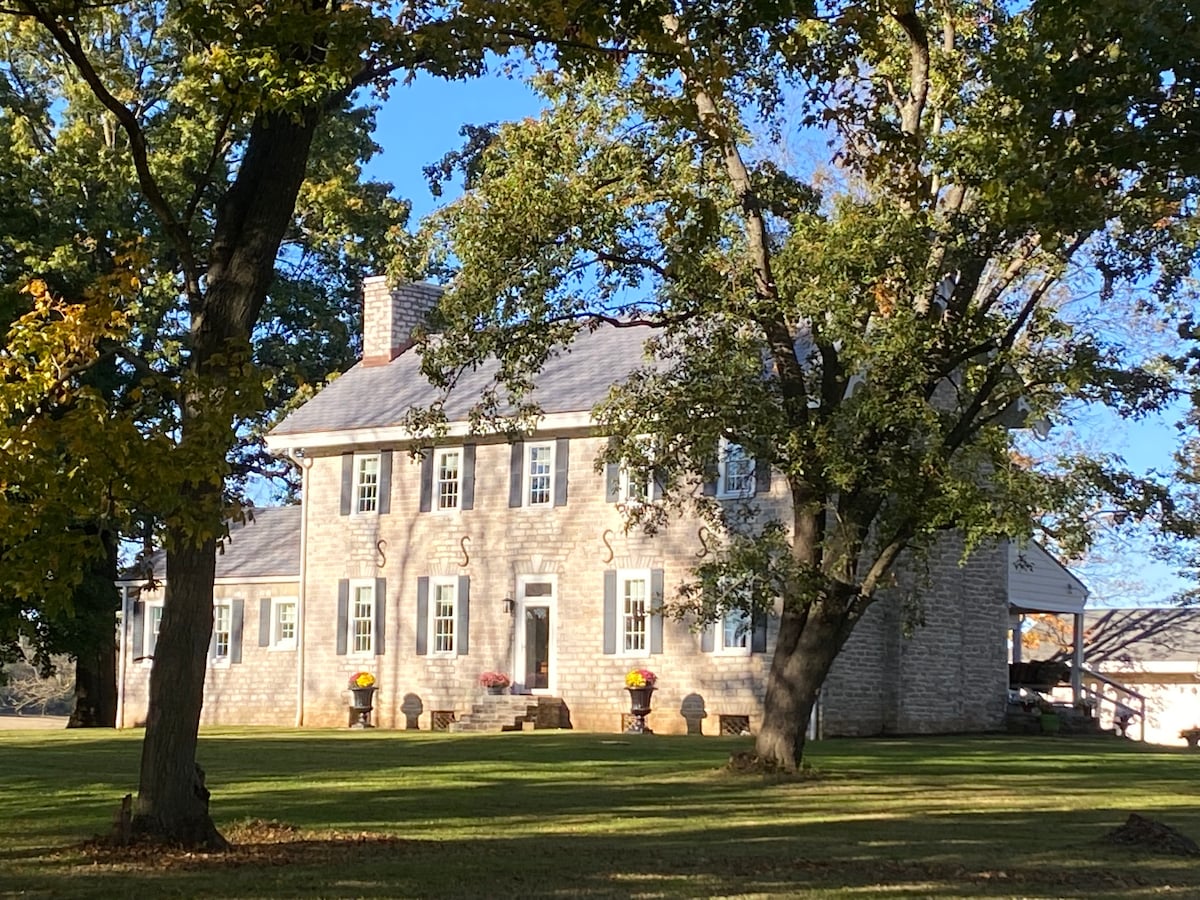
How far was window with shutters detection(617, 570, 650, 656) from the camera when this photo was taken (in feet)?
99.3

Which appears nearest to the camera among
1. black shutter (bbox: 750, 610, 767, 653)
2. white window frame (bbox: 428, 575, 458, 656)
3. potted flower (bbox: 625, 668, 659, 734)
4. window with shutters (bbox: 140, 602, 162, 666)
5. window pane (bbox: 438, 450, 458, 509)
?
black shutter (bbox: 750, 610, 767, 653)

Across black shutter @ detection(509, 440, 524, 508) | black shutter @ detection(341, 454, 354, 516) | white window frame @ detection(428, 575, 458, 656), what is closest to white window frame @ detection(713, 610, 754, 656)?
black shutter @ detection(509, 440, 524, 508)

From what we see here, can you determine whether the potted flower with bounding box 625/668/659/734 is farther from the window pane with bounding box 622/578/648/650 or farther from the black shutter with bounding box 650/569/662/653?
the window pane with bounding box 622/578/648/650

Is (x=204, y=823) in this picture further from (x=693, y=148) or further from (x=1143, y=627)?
(x=1143, y=627)

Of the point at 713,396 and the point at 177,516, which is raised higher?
the point at 713,396

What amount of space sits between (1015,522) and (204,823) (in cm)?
896

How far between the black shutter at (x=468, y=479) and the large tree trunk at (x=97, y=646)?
20.4ft

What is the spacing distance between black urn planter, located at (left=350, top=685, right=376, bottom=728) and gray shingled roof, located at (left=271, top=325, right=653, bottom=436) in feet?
16.0

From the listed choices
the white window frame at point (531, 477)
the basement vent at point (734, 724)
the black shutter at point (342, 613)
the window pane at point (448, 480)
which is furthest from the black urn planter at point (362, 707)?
the basement vent at point (734, 724)

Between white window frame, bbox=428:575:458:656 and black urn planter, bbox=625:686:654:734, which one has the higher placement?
white window frame, bbox=428:575:458:656

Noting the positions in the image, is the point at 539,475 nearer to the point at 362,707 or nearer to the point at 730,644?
the point at 730,644

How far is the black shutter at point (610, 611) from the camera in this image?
30594 millimetres

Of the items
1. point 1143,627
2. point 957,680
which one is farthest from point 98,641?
point 1143,627

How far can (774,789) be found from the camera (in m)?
17.5
